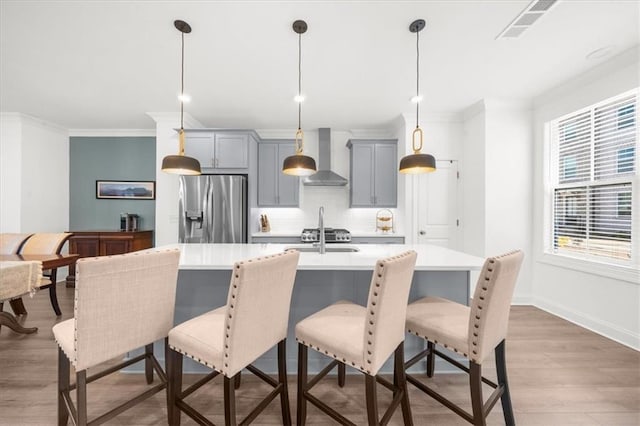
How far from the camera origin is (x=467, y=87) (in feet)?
10.5

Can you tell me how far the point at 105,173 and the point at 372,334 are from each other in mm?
5566

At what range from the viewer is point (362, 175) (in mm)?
4402

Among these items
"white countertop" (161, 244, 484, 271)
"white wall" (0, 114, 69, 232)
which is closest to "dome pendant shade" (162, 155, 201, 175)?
"white countertop" (161, 244, 484, 271)

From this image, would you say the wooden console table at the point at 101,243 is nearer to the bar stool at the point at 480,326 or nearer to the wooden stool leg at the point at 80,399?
the wooden stool leg at the point at 80,399

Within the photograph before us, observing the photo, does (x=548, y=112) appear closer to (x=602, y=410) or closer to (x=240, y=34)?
(x=602, y=410)

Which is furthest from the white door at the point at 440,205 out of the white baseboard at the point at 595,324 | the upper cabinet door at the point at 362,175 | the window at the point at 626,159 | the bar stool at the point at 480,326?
the bar stool at the point at 480,326

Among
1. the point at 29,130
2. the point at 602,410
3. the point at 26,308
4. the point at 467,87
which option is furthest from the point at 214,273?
the point at 29,130

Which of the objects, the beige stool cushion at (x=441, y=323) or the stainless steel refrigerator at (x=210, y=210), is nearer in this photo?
the beige stool cushion at (x=441, y=323)

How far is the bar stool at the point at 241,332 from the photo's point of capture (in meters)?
1.16

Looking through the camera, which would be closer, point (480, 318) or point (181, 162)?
point (480, 318)

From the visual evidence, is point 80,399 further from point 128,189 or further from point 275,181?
point 128,189

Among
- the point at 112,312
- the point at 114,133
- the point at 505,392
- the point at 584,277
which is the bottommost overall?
the point at 505,392

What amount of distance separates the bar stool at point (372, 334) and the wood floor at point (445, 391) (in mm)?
372

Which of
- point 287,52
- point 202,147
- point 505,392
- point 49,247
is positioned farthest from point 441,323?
point 49,247
